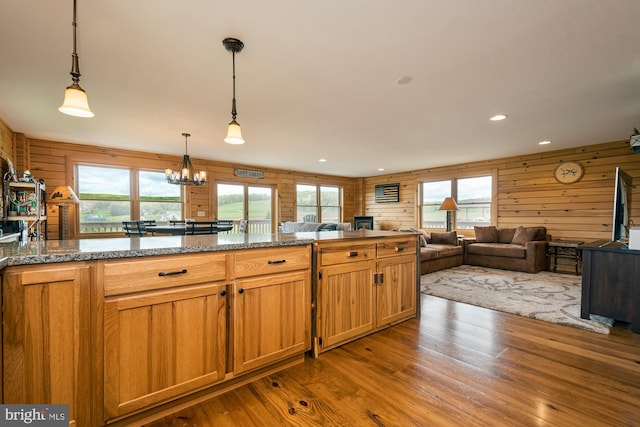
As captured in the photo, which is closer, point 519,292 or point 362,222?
point 519,292

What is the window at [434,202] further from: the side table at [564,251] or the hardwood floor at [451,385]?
the hardwood floor at [451,385]

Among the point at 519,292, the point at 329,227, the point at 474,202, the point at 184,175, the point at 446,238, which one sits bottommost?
the point at 519,292

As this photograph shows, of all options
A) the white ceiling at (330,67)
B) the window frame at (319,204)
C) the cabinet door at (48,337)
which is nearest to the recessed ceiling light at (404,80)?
the white ceiling at (330,67)

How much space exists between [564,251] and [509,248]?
1274 millimetres

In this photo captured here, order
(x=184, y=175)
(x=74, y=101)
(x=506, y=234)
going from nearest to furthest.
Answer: (x=74, y=101)
(x=184, y=175)
(x=506, y=234)

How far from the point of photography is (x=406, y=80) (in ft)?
8.75

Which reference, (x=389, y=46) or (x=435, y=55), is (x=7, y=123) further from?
(x=435, y=55)

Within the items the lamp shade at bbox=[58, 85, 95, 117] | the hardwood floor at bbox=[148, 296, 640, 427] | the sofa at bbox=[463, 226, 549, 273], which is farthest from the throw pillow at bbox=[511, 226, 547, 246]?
the lamp shade at bbox=[58, 85, 95, 117]

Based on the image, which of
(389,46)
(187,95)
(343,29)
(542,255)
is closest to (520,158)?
(542,255)

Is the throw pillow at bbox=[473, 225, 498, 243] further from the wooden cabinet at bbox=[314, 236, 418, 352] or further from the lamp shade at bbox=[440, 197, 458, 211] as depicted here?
the wooden cabinet at bbox=[314, 236, 418, 352]

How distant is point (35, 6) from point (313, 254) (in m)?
2.36

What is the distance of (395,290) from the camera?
266cm

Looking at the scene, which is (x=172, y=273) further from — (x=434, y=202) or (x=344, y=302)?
(x=434, y=202)

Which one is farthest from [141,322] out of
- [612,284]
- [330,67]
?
[612,284]
